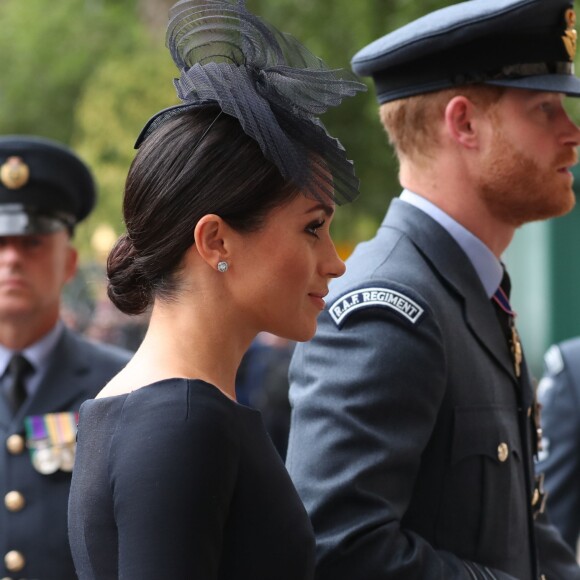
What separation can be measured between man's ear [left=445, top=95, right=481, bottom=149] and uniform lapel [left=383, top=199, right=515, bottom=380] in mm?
199

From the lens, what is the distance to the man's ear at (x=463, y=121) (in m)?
2.78

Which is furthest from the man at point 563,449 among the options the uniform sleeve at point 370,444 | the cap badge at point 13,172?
the cap badge at point 13,172

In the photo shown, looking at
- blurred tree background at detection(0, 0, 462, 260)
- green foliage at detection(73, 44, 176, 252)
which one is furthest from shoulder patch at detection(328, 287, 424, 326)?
green foliage at detection(73, 44, 176, 252)

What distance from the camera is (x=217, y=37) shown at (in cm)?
210

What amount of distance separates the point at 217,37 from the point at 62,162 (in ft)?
6.78

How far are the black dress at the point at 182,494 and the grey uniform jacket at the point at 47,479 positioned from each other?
1.61m

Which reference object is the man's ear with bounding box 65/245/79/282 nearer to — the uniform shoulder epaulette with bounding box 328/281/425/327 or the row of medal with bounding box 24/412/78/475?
the row of medal with bounding box 24/412/78/475

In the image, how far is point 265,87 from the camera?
2010mm

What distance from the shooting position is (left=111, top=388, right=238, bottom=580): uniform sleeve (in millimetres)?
1706

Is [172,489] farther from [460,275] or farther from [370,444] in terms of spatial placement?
[460,275]

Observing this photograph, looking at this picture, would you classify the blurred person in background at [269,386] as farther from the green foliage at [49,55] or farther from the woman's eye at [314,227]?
the green foliage at [49,55]

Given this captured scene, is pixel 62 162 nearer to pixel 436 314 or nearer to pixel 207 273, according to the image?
pixel 436 314

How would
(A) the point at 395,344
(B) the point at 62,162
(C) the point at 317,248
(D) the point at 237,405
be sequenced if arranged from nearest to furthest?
(D) the point at 237,405 → (C) the point at 317,248 → (A) the point at 395,344 → (B) the point at 62,162

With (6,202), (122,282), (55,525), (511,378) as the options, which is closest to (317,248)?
(122,282)
